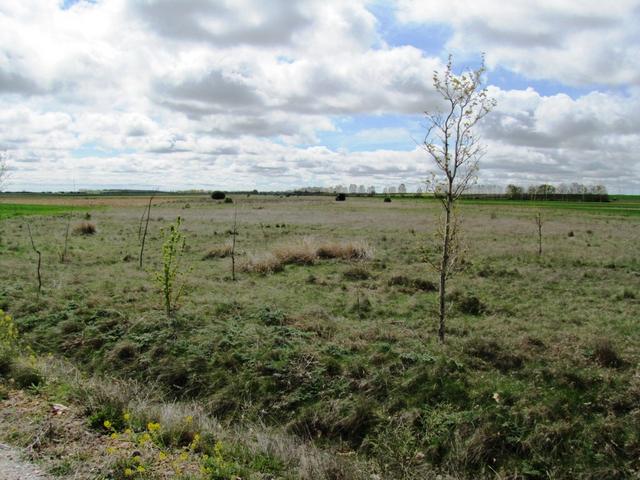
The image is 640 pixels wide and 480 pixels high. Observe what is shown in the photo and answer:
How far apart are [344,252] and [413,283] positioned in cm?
523

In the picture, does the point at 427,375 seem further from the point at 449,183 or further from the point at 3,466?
the point at 3,466

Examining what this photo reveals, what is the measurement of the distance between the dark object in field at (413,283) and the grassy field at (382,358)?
65 millimetres

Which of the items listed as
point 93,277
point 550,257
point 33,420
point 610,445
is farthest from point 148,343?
point 550,257

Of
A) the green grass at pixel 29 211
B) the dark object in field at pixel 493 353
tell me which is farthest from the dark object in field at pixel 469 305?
the green grass at pixel 29 211

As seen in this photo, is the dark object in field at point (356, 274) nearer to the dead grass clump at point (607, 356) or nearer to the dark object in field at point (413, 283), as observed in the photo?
the dark object in field at point (413, 283)

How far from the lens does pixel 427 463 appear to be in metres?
5.70

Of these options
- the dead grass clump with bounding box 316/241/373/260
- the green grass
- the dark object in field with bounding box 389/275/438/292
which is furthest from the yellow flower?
the green grass

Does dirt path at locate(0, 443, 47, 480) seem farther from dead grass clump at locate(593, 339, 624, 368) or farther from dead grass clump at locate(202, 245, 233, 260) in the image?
dead grass clump at locate(202, 245, 233, 260)

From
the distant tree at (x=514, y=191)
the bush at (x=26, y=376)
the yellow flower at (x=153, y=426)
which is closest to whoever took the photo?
the yellow flower at (x=153, y=426)

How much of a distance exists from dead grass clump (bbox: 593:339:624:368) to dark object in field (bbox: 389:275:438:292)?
5.70 metres

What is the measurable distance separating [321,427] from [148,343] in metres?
4.09

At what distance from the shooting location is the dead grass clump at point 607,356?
7267mm

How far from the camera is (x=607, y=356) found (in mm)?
7359

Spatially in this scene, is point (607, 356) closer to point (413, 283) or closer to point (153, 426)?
point (413, 283)
